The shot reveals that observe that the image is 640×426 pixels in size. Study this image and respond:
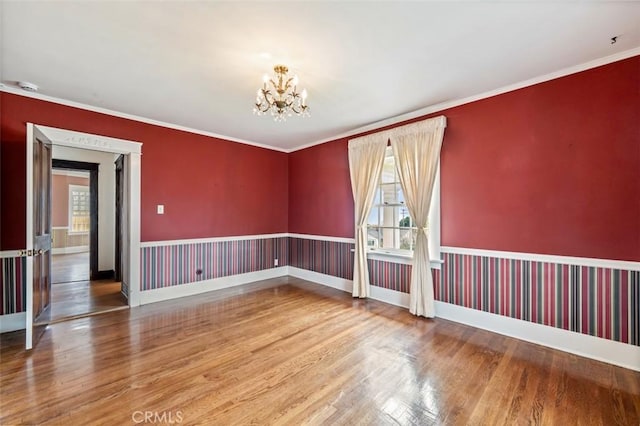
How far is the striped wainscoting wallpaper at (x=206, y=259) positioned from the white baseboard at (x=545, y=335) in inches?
102

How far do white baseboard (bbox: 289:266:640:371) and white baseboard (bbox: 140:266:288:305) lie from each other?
2.51m

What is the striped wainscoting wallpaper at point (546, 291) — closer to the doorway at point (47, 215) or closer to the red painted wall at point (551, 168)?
the red painted wall at point (551, 168)

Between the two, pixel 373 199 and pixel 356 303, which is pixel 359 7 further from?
pixel 356 303

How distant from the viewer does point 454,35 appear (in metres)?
2.02

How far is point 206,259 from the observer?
A: 4508 mm

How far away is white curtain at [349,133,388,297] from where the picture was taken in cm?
397

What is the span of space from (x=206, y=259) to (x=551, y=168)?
185 inches

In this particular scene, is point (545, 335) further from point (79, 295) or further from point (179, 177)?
point (79, 295)

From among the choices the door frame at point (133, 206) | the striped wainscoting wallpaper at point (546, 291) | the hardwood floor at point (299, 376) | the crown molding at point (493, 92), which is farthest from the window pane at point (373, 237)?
the door frame at point (133, 206)

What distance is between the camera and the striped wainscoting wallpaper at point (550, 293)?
7.57 ft

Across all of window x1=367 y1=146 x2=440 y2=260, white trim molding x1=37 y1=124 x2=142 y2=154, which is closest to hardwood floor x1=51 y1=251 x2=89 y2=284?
white trim molding x1=37 y1=124 x2=142 y2=154

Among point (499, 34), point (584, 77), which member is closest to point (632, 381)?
point (584, 77)

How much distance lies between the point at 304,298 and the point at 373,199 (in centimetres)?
182

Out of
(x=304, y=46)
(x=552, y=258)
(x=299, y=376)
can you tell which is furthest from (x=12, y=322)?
(x=552, y=258)
